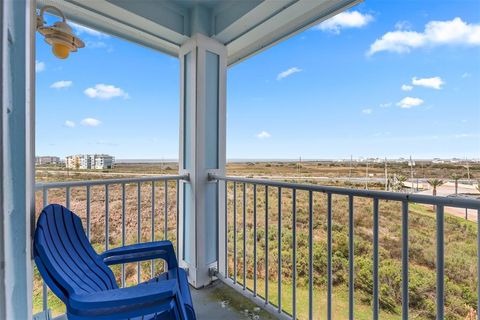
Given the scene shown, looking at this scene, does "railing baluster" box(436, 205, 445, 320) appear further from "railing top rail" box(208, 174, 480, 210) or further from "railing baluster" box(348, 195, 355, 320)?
"railing baluster" box(348, 195, 355, 320)

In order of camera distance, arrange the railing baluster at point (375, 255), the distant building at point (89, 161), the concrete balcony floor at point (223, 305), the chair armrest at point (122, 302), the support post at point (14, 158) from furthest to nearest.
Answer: the distant building at point (89, 161)
the concrete balcony floor at point (223, 305)
the railing baluster at point (375, 255)
the chair armrest at point (122, 302)
the support post at point (14, 158)

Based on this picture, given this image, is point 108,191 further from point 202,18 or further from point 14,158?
point 202,18

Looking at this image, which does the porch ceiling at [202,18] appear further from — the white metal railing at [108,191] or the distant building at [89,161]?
the white metal railing at [108,191]

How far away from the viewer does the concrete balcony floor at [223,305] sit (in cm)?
191

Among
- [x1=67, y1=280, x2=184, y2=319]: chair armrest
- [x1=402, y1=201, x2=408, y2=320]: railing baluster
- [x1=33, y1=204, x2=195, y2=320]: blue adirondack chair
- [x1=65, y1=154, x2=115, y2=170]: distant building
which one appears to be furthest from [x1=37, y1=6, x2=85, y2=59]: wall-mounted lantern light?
[x1=402, y1=201, x2=408, y2=320]: railing baluster

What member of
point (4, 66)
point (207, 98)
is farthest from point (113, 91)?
point (4, 66)

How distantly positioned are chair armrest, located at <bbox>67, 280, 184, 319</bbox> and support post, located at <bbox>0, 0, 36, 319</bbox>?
0.36 meters

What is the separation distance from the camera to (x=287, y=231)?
2.49m

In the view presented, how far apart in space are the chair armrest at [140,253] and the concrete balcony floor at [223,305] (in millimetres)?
735

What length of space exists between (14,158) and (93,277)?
1.02 metres

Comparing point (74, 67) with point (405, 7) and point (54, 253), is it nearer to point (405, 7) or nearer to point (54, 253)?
point (54, 253)

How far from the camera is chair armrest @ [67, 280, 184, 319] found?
2.97ft

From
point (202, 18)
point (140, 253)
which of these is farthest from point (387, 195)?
point (202, 18)

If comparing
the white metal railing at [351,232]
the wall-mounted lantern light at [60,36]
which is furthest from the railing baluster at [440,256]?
the wall-mounted lantern light at [60,36]
